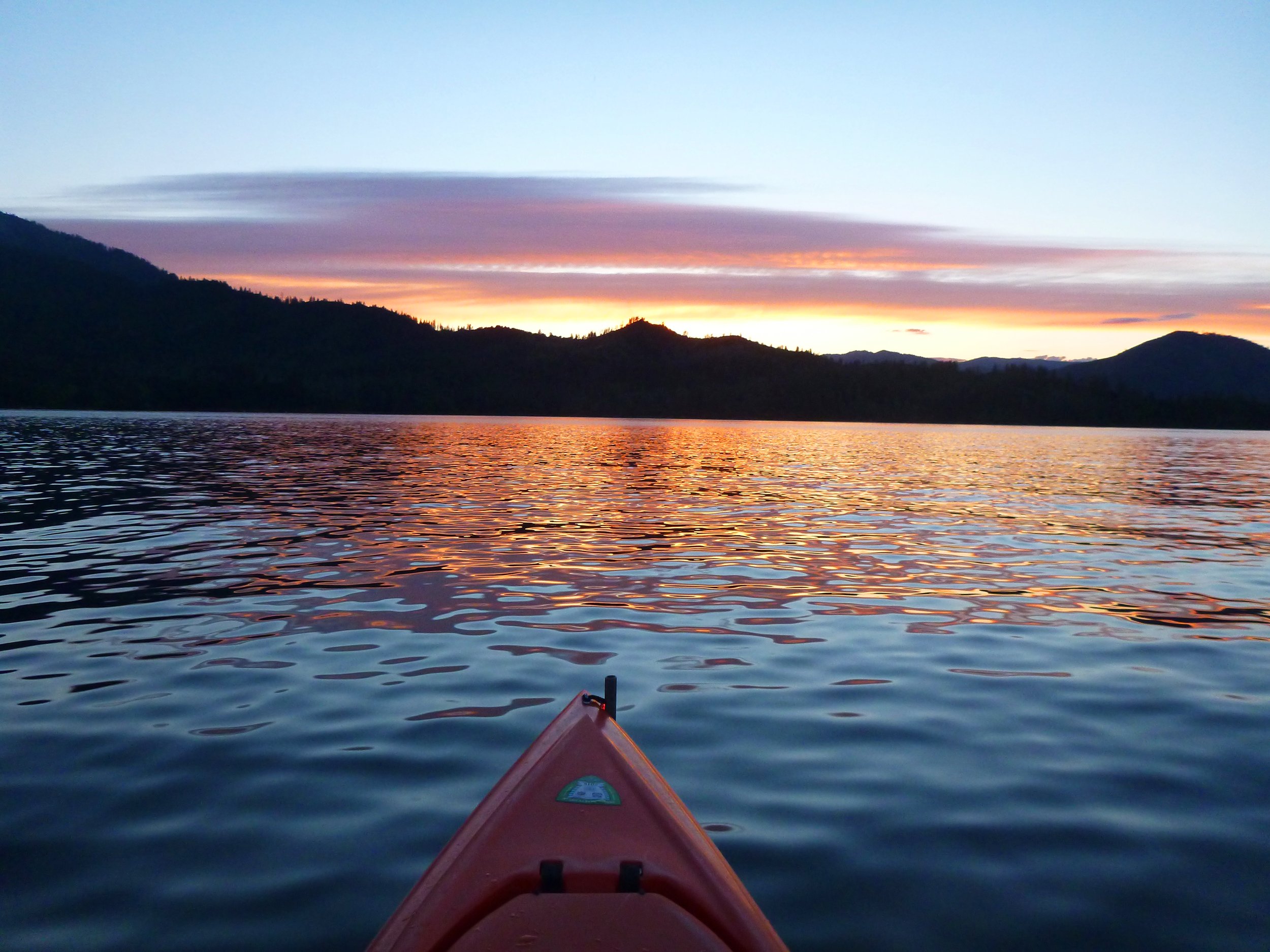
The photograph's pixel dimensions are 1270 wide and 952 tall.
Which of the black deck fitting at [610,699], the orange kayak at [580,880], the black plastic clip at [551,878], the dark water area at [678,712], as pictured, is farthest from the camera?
the black deck fitting at [610,699]

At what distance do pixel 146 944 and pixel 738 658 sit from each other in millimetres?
5876

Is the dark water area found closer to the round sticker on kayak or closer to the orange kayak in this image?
the orange kayak

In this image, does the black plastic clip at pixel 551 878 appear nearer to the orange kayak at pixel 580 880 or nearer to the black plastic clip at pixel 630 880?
the orange kayak at pixel 580 880

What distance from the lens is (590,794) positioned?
14.0 ft

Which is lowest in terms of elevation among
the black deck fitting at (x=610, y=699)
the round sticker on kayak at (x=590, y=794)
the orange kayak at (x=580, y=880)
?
the orange kayak at (x=580, y=880)

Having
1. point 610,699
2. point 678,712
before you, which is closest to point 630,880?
point 610,699

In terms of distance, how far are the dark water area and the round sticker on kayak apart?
104 cm

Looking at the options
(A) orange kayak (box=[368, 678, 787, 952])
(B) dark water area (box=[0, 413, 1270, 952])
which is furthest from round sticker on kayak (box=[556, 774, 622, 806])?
(B) dark water area (box=[0, 413, 1270, 952])

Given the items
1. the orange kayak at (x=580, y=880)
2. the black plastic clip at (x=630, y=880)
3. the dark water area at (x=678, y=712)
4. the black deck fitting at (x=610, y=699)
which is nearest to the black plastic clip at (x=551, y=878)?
the orange kayak at (x=580, y=880)

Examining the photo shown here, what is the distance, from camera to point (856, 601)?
11617mm

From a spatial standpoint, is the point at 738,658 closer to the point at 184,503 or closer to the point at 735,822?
the point at 735,822

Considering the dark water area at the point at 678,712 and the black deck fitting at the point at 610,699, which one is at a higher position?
the black deck fitting at the point at 610,699

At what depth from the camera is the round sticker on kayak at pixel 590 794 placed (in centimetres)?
420

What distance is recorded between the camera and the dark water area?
14.9ft
